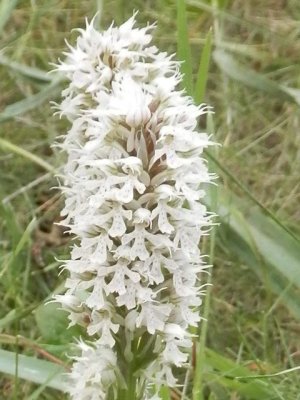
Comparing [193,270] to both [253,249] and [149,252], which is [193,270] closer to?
[149,252]

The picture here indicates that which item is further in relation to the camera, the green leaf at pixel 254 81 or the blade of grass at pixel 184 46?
the green leaf at pixel 254 81

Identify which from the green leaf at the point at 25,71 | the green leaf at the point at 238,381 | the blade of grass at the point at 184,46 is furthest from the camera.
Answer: the green leaf at the point at 25,71

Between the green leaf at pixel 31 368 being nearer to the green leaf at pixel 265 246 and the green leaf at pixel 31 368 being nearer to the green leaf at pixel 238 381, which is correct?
the green leaf at pixel 238 381

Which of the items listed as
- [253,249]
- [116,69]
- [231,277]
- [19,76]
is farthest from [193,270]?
[19,76]

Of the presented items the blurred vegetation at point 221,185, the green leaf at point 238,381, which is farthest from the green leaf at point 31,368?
the green leaf at point 238,381

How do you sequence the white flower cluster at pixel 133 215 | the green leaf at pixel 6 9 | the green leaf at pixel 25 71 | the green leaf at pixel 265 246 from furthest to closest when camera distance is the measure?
the green leaf at pixel 25 71
the green leaf at pixel 6 9
the green leaf at pixel 265 246
the white flower cluster at pixel 133 215

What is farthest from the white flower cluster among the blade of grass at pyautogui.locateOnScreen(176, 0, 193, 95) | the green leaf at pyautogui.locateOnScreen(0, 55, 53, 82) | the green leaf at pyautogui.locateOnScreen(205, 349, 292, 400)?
the green leaf at pyautogui.locateOnScreen(0, 55, 53, 82)

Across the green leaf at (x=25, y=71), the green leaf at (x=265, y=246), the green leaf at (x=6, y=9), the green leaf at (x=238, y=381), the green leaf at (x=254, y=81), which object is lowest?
the green leaf at (x=238, y=381)

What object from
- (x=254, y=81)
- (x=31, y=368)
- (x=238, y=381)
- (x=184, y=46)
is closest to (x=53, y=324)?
(x=31, y=368)
